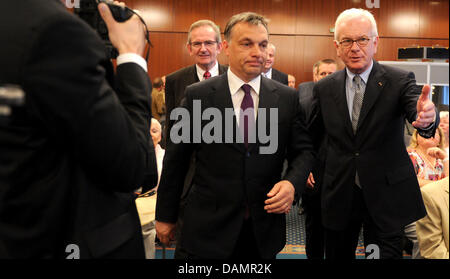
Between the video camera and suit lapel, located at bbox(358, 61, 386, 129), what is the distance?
4.63 ft

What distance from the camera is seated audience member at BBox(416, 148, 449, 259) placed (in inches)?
108

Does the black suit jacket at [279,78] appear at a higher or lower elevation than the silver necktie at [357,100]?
higher

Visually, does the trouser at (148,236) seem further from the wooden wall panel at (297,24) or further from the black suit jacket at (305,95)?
the wooden wall panel at (297,24)

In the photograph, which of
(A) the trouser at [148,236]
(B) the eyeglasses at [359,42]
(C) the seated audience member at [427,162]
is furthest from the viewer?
(C) the seated audience member at [427,162]

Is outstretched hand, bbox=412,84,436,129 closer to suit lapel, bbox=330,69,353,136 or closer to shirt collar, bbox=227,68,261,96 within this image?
suit lapel, bbox=330,69,353,136

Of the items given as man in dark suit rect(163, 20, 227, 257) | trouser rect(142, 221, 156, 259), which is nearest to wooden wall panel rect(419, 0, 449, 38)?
man in dark suit rect(163, 20, 227, 257)

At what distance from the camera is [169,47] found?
29.7ft

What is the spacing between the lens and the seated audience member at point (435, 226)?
274 centimetres

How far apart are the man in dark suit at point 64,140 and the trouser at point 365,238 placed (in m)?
1.53

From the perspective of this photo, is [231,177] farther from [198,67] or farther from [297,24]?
[297,24]

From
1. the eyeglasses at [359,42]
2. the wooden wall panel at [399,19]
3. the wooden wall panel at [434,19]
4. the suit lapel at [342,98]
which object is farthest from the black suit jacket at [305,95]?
the wooden wall panel at [434,19]

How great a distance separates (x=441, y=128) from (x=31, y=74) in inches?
140

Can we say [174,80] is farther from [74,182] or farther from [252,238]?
[74,182]

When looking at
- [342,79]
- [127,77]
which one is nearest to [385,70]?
[342,79]
